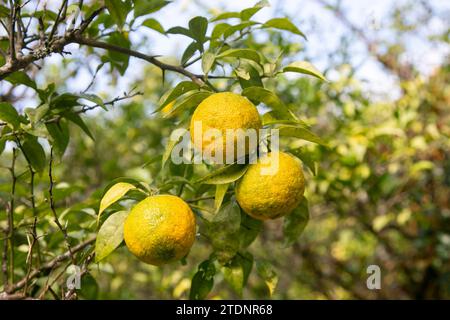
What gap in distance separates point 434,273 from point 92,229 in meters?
1.76

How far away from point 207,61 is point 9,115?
34 cm

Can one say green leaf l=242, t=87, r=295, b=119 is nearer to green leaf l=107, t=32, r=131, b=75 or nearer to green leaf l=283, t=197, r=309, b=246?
green leaf l=283, t=197, r=309, b=246

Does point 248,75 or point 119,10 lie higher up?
point 119,10

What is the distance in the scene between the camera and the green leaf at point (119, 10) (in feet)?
2.98

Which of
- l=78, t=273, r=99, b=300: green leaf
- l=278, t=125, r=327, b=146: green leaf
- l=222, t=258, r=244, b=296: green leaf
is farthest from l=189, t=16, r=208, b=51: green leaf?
l=78, t=273, r=99, b=300: green leaf

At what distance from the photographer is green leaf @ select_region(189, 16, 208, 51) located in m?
0.90

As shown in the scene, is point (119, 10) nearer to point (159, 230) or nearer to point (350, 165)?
point (159, 230)

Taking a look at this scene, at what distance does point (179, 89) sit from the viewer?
2.61 ft

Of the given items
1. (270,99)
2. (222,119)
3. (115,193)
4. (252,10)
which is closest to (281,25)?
(252,10)

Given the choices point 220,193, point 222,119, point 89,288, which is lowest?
point 89,288

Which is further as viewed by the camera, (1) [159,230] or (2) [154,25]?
(2) [154,25]

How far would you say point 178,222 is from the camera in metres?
0.73

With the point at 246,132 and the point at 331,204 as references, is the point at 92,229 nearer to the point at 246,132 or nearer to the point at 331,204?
the point at 246,132

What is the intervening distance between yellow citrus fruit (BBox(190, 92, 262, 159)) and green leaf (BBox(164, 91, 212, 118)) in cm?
3
